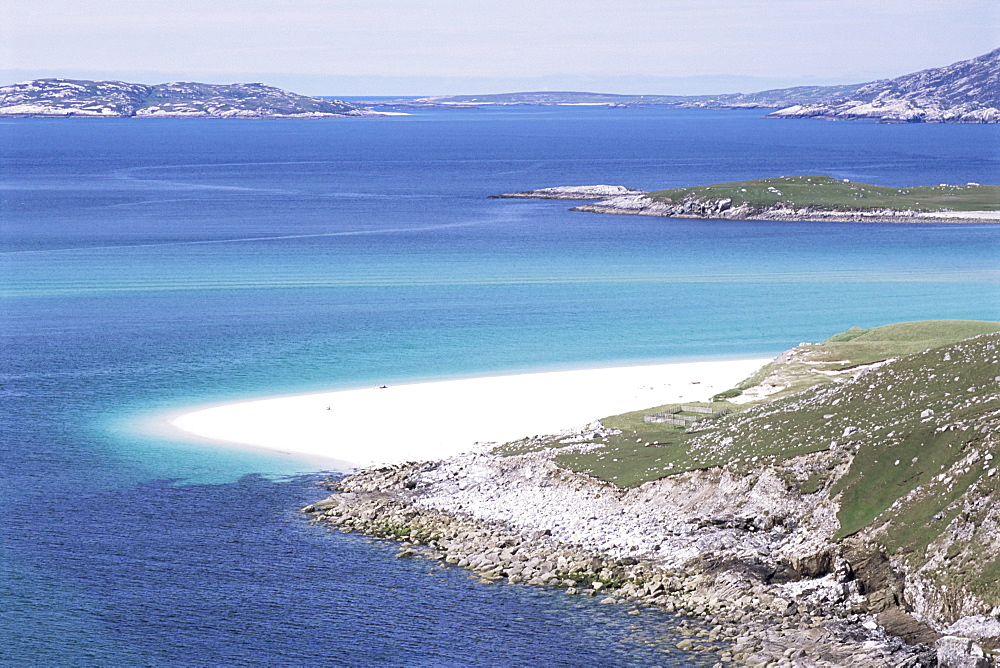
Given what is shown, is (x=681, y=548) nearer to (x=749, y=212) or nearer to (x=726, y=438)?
(x=726, y=438)

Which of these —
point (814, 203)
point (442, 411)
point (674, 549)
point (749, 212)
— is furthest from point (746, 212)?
point (674, 549)

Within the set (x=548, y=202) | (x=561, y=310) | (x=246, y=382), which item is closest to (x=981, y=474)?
(x=246, y=382)

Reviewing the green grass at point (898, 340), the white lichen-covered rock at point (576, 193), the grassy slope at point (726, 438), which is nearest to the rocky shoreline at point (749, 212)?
the white lichen-covered rock at point (576, 193)

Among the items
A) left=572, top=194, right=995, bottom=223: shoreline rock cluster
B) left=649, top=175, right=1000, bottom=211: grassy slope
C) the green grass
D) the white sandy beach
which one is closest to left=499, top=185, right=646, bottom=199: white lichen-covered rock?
left=572, top=194, right=995, bottom=223: shoreline rock cluster

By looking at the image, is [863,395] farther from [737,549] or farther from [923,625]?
[923,625]

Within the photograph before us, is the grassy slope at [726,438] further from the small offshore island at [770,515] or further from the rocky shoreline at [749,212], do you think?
the rocky shoreline at [749,212]

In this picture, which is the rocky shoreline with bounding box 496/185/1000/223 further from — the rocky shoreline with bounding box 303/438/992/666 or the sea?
the rocky shoreline with bounding box 303/438/992/666
